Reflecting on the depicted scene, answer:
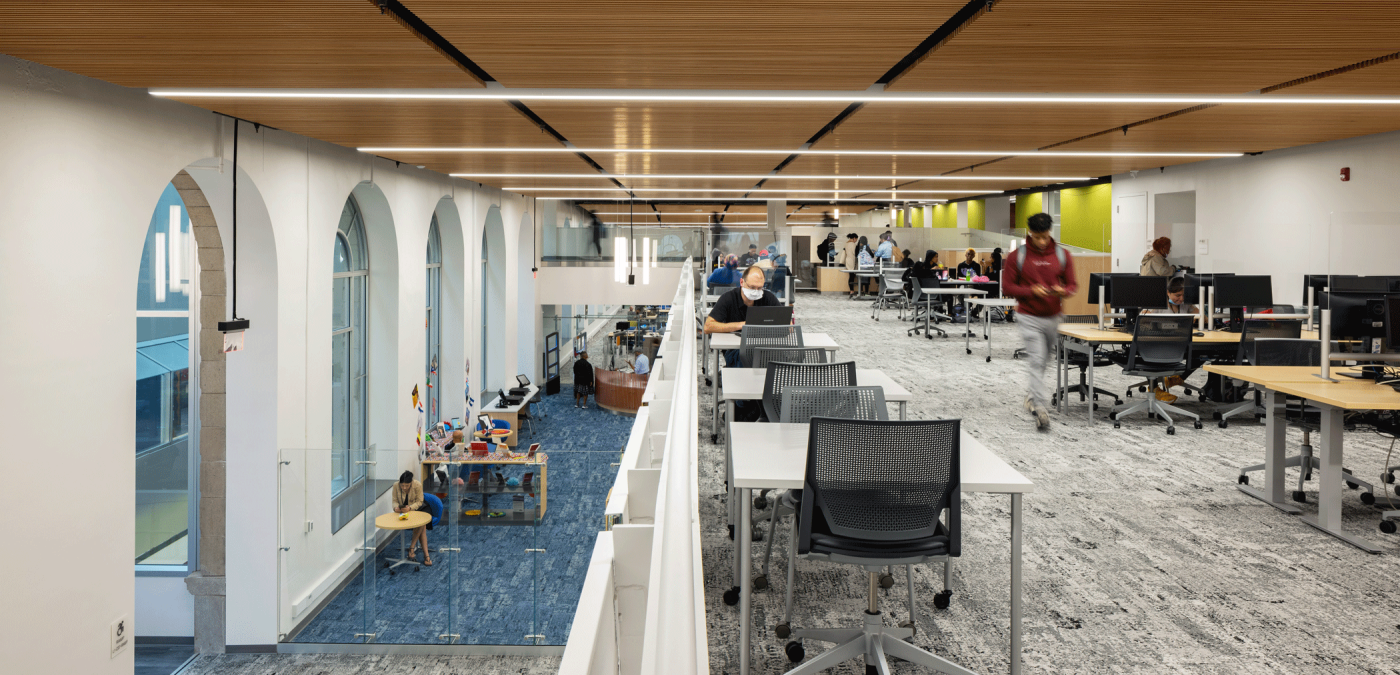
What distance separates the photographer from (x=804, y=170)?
33.0ft

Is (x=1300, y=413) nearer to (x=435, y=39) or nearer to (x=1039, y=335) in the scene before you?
(x=1039, y=335)

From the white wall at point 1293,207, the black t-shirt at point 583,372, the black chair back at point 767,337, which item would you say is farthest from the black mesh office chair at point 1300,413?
the black t-shirt at point 583,372

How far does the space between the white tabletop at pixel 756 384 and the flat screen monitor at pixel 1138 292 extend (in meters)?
4.32

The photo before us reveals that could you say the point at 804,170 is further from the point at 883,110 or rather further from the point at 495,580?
the point at 495,580

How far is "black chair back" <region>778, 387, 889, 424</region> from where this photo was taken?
421 centimetres

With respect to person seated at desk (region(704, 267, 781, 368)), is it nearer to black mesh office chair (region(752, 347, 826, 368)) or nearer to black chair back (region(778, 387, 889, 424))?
black mesh office chair (region(752, 347, 826, 368))

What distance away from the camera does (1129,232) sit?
48.1ft

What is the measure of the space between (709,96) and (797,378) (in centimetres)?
166

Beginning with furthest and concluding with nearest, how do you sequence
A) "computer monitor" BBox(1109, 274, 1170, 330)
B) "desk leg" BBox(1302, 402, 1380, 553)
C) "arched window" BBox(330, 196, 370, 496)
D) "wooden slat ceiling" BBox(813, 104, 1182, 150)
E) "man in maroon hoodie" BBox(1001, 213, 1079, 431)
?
"arched window" BBox(330, 196, 370, 496) < "computer monitor" BBox(1109, 274, 1170, 330) < "man in maroon hoodie" BBox(1001, 213, 1079, 431) < "wooden slat ceiling" BBox(813, 104, 1182, 150) < "desk leg" BBox(1302, 402, 1380, 553)

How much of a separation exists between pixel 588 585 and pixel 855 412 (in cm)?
300

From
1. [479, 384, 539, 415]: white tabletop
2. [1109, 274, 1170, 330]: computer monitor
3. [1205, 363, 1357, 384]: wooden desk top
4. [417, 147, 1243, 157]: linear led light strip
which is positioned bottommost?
[479, 384, 539, 415]: white tabletop

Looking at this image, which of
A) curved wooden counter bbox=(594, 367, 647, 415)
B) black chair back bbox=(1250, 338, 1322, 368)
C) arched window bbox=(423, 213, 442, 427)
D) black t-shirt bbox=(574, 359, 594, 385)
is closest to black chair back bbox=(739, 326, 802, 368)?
black chair back bbox=(1250, 338, 1322, 368)

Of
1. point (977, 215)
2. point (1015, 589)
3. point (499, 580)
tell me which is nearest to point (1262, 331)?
point (1015, 589)

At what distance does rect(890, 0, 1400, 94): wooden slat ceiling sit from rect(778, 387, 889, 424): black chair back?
1571 mm
